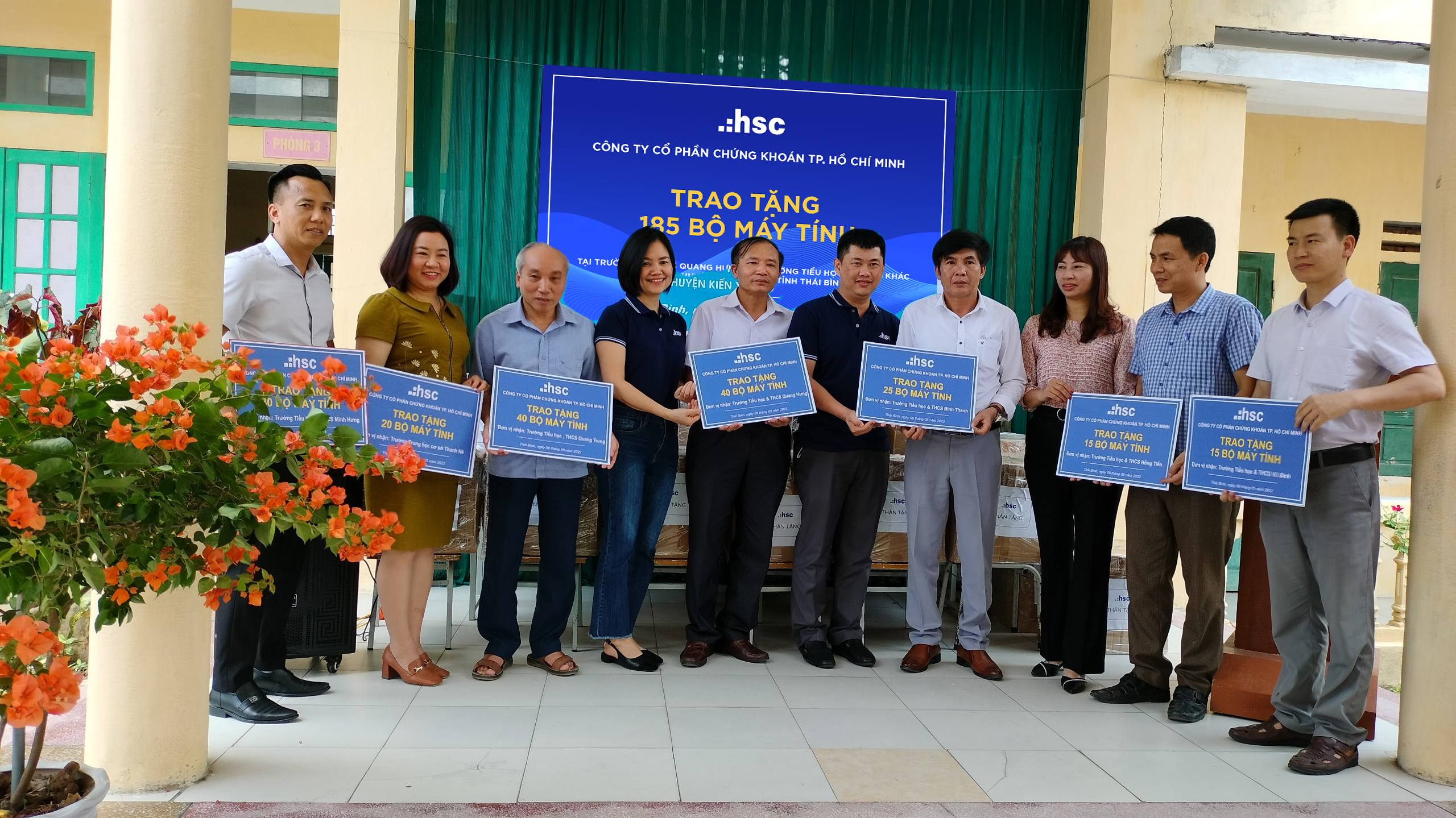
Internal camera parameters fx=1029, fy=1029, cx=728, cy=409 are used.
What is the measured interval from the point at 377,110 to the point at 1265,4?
4.58m

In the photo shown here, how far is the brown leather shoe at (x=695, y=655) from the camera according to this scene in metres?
3.88

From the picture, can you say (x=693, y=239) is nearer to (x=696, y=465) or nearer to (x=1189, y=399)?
(x=696, y=465)

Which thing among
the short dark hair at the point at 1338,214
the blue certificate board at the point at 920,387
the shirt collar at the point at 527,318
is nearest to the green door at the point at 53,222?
the shirt collar at the point at 527,318

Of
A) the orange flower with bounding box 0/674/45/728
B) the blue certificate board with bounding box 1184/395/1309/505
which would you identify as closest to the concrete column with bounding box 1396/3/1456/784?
the blue certificate board with bounding box 1184/395/1309/505

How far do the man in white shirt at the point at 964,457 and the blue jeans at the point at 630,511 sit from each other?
928 mm

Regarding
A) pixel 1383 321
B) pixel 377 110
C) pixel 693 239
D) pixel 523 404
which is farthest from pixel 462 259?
pixel 1383 321

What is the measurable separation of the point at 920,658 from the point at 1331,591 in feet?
4.83

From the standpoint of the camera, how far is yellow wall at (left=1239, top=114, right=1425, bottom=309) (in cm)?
677

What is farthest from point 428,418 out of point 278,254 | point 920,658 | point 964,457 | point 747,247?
point 920,658

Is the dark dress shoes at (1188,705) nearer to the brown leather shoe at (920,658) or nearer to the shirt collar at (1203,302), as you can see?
the brown leather shoe at (920,658)

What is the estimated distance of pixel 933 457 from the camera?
3.87 meters

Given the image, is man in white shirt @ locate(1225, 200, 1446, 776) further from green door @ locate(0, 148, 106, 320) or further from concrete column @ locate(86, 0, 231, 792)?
green door @ locate(0, 148, 106, 320)

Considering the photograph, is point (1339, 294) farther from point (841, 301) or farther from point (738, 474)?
point (738, 474)

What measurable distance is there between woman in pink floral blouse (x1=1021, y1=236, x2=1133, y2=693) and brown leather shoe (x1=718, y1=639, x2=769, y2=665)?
43.1 inches
